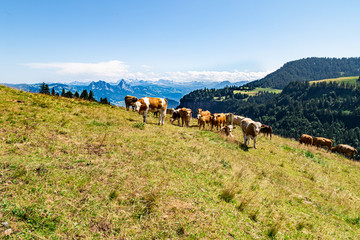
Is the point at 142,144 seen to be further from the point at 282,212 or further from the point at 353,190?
the point at 353,190

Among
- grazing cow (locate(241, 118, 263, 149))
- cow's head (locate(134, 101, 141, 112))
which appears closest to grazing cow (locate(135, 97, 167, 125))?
cow's head (locate(134, 101, 141, 112))

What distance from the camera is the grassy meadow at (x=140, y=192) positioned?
4.64 meters

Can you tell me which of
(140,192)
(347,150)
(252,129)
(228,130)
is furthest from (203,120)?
(347,150)

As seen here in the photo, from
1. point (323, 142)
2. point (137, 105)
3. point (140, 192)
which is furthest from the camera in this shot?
point (323, 142)

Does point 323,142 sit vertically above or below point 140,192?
below

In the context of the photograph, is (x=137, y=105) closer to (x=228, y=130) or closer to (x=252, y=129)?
(x=228, y=130)

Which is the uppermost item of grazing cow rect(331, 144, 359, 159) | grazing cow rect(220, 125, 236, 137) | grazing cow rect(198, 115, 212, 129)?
grazing cow rect(198, 115, 212, 129)

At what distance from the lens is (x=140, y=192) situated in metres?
6.05

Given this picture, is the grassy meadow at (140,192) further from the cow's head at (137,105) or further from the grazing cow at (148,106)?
the grazing cow at (148,106)

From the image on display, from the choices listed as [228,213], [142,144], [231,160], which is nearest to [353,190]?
[231,160]

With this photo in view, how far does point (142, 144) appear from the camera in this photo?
35.0ft

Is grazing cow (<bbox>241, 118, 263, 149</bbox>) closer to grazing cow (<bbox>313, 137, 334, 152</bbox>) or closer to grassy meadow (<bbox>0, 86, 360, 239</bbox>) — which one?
grassy meadow (<bbox>0, 86, 360, 239</bbox>)

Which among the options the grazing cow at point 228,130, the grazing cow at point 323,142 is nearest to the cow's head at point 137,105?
the grazing cow at point 228,130

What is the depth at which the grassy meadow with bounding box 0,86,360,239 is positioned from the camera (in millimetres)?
4637
